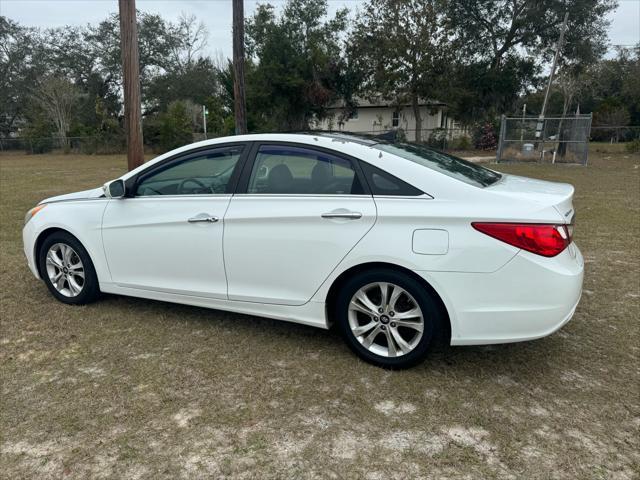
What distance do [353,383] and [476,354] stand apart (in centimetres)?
99

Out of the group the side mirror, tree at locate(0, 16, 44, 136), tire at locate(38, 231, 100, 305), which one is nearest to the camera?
the side mirror

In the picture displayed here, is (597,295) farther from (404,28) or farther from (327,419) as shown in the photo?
(404,28)

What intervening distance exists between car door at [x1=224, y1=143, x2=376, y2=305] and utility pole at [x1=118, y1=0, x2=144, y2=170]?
5.32 m

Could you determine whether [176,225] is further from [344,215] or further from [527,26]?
[527,26]

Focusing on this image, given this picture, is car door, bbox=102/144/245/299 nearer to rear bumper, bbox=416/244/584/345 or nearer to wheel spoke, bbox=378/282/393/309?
wheel spoke, bbox=378/282/393/309

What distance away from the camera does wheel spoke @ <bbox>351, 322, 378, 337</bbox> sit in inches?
122

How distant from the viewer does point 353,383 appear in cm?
298

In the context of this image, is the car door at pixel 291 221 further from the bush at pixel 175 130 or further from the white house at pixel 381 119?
the white house at pixel 381 119

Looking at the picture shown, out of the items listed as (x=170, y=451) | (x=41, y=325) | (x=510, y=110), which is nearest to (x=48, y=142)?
(x=510, y=110)

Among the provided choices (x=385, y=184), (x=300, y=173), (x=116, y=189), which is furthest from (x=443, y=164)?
(x=116, y=189)

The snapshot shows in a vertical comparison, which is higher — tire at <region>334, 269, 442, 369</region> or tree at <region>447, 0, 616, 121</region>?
tree at <region>447, 0, 616, 121</region>

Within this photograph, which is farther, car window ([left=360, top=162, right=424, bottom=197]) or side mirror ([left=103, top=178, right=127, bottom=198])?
side mirror ([left=103, top=178, right=127, bottom=198])

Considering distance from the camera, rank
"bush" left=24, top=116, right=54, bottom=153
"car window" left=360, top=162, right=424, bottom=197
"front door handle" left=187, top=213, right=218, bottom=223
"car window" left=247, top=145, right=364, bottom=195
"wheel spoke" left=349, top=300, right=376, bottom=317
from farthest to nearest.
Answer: "bush" left=24, top=116, right=54, bottom=153 < "front door handle" left=187, top=213, right=218, bottom=223 < "car window" left=247, top=145, right=364, bottom=195 < "wheel spoke" left=349, top=300, right=376, bottom=317 < "car window" left=360, top=162, right=424, bottom=197

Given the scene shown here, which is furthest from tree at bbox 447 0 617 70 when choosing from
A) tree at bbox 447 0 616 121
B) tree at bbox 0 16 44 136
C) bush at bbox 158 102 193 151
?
→ tree at bbox 0 16 44 136
